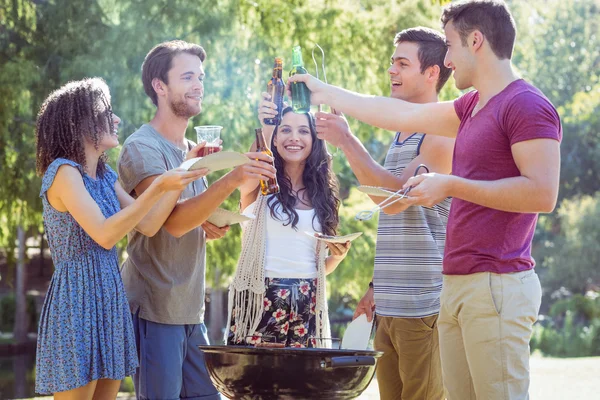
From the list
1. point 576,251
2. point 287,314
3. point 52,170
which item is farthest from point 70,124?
point 576,251

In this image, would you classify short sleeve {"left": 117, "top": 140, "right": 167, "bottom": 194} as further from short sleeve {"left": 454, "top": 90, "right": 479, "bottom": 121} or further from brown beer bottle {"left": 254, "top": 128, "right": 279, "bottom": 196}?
short sleeve {"left": 454, "top": 90, "right": 479, "bottom": 121}

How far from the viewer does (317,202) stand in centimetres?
367

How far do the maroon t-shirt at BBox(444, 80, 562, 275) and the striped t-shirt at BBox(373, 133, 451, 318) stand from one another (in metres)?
0.75

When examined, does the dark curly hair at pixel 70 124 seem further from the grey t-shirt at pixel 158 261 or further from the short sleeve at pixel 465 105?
the short sleeve at pixel 465 105

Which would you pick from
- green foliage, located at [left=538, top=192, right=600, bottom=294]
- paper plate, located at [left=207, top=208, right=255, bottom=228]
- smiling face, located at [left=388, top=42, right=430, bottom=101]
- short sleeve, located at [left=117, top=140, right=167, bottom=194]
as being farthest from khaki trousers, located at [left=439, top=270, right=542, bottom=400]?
green foliage, located at [left=538, top=192, right=600, bottom=294]

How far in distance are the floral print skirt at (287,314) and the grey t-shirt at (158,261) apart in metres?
0.28

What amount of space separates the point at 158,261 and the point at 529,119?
1.62m

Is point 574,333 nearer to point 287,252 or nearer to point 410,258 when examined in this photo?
point 410,258

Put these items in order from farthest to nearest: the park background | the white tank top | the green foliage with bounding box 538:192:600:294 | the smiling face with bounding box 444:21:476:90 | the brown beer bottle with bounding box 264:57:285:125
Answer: the green foliage with bounding box 538:192:600:294, the park background, the white tank top, the brown beer bottle with bounding box 264:57:285:125, the smiling face with bounding box 444:21:476:90

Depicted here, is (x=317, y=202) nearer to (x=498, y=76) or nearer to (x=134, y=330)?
(x=134, y=330)

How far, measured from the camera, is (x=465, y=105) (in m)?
2.82

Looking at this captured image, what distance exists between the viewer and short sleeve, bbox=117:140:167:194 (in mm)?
3205

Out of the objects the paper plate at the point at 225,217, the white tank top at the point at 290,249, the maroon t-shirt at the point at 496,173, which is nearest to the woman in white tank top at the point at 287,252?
the white tank top at the point at 290,249

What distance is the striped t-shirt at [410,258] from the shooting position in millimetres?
3359
